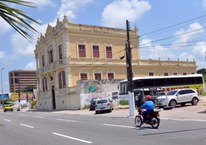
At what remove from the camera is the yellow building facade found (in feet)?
173

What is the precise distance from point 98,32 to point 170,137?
43.9 m

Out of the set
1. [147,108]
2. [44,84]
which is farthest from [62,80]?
[147,108]

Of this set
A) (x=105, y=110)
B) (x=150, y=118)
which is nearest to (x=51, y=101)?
(x=105, y=110)

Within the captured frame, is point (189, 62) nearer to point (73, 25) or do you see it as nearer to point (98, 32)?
point (98, 32)

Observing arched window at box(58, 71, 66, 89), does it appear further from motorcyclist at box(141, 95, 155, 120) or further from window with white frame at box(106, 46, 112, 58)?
motorcyclist at box(141, 95, 155, 120)

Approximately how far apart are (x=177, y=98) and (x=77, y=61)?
2347cm

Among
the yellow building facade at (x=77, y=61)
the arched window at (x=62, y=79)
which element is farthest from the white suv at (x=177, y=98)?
the arched window at (x=62, y=79)

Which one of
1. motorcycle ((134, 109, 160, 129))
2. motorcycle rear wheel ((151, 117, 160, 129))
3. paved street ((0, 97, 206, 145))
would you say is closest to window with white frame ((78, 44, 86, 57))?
paved street ((0, 97, 206, 145))

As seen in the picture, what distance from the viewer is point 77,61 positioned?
53625 mm

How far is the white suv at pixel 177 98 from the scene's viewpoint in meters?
32.6

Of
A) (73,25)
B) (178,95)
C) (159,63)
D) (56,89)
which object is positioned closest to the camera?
(178,95)

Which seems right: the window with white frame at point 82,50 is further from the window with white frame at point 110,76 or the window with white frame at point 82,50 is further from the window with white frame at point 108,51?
the window with white frame at point 110,76

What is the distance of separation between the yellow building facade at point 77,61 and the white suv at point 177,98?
61.2ft

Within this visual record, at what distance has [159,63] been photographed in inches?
2495
